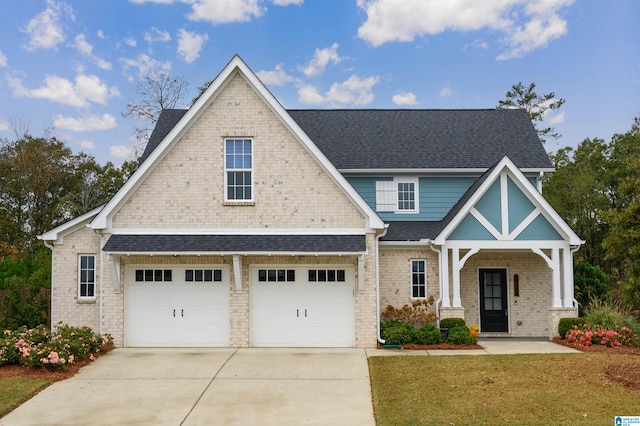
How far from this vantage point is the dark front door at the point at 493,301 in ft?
63.3

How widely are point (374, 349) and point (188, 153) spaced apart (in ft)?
25.6

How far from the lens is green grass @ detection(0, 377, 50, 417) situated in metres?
10.5

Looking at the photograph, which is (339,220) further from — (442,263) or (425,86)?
(425,86)

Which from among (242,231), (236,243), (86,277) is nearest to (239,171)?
(242,231)

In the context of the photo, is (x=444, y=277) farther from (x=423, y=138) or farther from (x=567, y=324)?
(x=423, y=138)

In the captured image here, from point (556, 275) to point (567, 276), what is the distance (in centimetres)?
36

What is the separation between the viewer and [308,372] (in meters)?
13.1

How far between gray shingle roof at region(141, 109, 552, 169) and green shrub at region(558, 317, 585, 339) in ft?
19.2

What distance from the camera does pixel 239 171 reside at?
54.0 ft

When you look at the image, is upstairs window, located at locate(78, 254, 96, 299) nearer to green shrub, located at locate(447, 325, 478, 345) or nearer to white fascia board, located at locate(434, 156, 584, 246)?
white fascia board, located at locate(434, 156, 584, 246)

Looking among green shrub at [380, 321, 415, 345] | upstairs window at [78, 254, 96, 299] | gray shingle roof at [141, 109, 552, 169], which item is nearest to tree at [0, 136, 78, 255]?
gray shingle roof at [141, 109, 552, 169]

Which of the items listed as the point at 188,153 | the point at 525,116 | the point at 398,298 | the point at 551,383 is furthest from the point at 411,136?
the point at 551,383

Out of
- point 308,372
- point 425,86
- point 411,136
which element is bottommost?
point 308,372

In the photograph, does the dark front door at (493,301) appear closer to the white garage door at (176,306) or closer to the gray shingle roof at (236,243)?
the gray shingle roof at (236,243)
